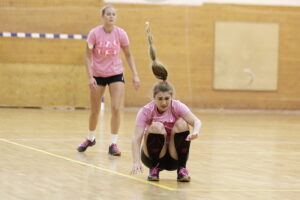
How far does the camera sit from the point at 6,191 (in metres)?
4.85

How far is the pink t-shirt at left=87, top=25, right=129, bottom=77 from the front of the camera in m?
7.65

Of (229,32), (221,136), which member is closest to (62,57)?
(229,32)

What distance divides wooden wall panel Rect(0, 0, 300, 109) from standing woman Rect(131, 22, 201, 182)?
A: 11.3m

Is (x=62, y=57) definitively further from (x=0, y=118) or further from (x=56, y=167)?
(x=56, y=167)

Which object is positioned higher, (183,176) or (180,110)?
(180,110)

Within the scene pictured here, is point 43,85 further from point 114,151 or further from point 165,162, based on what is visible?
point 165,162

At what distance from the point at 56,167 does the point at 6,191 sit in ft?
4.73

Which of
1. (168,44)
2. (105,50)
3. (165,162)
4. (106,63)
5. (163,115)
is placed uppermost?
(168,44)

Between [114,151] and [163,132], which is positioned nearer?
[163,132]

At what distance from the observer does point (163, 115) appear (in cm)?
560

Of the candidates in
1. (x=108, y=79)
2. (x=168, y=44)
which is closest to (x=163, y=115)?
(x=108, y=79)

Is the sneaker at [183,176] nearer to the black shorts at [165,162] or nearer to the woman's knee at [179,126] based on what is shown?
the black shorts at [165,162]

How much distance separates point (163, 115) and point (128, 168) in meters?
0.99

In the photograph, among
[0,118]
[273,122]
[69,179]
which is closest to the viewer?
[69,179]
